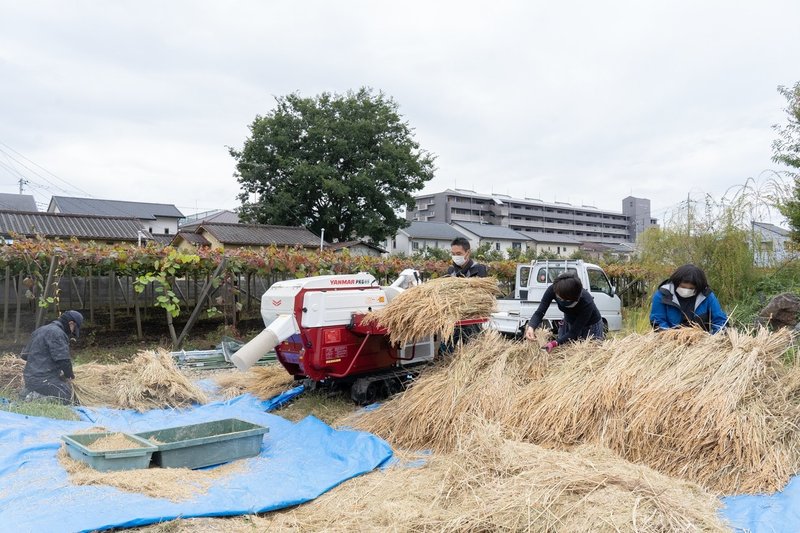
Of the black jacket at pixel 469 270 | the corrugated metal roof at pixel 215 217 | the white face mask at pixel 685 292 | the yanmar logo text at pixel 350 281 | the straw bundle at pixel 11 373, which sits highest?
the corrugated metal roof at pixel 215 217

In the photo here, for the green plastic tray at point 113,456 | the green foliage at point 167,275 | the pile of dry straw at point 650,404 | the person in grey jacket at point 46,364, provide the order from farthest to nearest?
1. the green foliage at point 167,275
2. the person in grey jacket at point 46,364
3. the green plastic tray at point 113,456
4. the pile of dry straw at point 650,404

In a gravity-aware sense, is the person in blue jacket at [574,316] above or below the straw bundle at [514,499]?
above

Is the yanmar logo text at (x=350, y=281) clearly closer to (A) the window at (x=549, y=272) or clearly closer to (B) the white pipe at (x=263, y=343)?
(B) the white pipe at (x=263, y=343)

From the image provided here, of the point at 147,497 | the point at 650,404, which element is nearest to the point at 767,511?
the point at 650,404

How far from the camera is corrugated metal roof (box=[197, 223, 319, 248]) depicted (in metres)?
26.0

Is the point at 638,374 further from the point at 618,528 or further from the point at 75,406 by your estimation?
the point at 75,406

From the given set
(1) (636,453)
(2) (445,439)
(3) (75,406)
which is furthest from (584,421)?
(3) (75,406)

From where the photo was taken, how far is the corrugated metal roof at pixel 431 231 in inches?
2098

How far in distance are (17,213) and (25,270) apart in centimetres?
1261

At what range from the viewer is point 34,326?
9812 mm

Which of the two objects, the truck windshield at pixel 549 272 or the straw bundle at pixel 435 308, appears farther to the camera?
the truck windshield at pixel 549 272

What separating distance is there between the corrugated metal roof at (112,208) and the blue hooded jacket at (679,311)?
38384 mm

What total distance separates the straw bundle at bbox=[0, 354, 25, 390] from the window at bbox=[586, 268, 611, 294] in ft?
33.2

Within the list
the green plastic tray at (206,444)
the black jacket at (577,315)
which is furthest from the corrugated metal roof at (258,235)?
the black jacket at (577,315)
